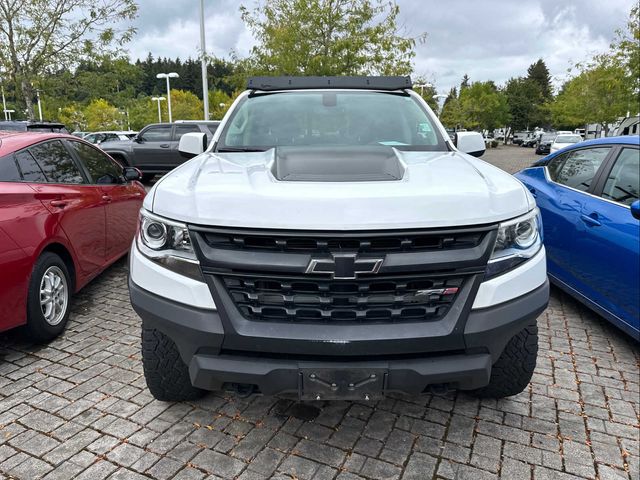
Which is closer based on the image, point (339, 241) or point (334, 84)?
point (339, 241)

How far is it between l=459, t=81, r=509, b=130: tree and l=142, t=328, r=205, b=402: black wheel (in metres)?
55.9

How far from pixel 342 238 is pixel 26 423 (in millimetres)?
2202

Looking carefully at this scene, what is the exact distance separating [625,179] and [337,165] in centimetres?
268

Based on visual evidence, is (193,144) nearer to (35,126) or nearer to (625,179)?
(625,179)

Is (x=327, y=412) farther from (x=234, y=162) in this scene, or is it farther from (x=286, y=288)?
(x=234, y=162)

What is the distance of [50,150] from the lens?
4266 millimetres

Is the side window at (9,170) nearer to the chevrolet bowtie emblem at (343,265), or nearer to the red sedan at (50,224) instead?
the red sedan at (50,224)

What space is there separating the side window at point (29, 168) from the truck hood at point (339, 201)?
5.99ft

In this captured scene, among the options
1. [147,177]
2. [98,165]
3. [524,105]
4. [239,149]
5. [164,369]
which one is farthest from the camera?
[524,105]

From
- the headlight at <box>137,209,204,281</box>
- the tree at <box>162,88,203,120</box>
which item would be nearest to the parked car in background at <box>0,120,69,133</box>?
the headlight at <box>137,209,204,281</box>

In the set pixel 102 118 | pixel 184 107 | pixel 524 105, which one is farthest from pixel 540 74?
pixel 102 118

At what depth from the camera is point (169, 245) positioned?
2.30m

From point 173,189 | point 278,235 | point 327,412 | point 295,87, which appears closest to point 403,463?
point 327,412

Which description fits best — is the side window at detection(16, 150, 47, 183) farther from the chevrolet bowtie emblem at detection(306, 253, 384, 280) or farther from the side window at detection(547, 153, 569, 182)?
the side window at detection(547, 153, 569, 182)
